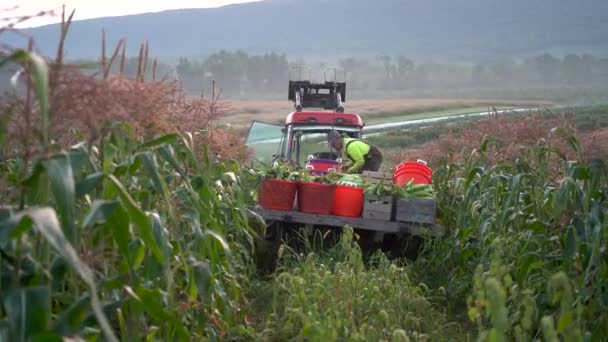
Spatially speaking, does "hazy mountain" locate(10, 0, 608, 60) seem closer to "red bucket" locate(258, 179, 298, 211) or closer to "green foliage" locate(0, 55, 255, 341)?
"red bucket" locate(258, 179, 298, 211)

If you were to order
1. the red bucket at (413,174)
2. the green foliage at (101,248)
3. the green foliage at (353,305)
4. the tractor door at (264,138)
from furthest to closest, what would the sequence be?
the tractor door at (264,138) < the red bucket at (413,174) < the green foliage at (353,305) < the green foliage at (101,248)

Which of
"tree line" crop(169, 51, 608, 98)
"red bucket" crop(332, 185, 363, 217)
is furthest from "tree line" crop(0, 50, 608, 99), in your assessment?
"red bucket" crop(332, 185, 363, 217)

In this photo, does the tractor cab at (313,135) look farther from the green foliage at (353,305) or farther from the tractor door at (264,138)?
the green foliage at (353,305)

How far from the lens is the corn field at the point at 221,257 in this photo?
298 cm

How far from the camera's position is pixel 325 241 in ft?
29.1

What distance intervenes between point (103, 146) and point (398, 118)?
52461 mm

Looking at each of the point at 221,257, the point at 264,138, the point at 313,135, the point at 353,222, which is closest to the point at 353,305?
the point at 221,257

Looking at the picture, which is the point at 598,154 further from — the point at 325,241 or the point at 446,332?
the point at 325,241

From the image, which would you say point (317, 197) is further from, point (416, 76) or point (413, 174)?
point (416, 76)

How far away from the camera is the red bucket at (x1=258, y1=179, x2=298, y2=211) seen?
8555 mm

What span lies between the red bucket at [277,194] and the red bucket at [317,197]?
0.12 meters

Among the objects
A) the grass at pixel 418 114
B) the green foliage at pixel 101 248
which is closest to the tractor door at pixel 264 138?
the green foliage at pixel 101 248

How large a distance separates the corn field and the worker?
167 centimetres

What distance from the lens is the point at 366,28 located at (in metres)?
154
